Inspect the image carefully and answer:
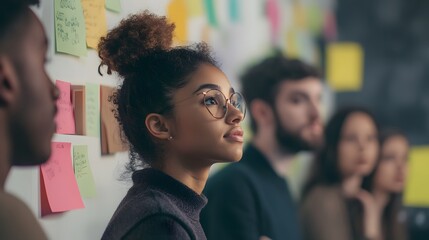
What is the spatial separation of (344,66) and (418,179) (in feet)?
1.97

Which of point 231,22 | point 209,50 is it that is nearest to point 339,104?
point 231,22

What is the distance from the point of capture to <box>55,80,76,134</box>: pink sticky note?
1769 mm

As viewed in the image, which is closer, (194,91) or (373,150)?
(194,91)

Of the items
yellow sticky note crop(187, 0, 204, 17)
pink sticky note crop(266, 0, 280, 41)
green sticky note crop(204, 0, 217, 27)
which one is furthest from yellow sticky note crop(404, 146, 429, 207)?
yellow sticky note crop(187, 0, 204, 17)

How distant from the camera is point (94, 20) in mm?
1923

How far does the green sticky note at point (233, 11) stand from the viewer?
2.94 m

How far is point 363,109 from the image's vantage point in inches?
135

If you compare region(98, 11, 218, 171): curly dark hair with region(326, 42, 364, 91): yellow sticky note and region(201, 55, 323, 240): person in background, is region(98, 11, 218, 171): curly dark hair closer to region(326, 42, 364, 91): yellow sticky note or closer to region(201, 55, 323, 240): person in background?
region(201, 55, 323, 240): person in background

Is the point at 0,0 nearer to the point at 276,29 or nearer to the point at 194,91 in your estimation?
the point at 194,91

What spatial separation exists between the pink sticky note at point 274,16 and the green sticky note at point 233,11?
33 cm

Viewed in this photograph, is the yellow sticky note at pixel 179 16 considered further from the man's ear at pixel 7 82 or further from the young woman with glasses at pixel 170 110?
the man's ear at pixel 7 82

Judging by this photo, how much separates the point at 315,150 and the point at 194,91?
66.4 inches

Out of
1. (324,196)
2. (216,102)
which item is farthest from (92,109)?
(324,196)

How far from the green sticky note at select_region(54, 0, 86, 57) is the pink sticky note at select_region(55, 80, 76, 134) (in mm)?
76
